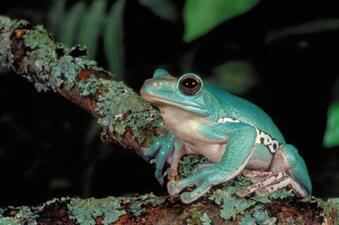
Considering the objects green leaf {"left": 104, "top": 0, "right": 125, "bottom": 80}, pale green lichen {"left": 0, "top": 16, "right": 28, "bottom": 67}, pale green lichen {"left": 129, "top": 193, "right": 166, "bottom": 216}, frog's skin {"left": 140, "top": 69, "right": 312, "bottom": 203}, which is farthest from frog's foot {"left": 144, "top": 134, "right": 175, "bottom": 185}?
green leaf {"left": 104, "top": 0, "right": 125, "bottom": 80}

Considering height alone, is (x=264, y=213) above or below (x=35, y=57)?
below

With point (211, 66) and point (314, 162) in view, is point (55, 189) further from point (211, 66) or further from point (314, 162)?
point (314, 162)

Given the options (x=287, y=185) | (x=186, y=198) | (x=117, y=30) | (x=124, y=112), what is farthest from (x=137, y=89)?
(x=186, y=198)

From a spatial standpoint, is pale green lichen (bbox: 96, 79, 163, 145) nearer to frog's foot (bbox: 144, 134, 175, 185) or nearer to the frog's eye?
frog's foot (bbox: 144, 134, 175, 185)

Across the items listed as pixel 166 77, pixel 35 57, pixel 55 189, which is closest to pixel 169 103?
pixel 166 77

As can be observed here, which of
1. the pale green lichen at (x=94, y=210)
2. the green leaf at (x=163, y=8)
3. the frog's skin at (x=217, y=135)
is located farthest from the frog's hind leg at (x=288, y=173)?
the green leaf at (x=163, y=8)

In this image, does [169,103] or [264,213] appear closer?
[264,213]

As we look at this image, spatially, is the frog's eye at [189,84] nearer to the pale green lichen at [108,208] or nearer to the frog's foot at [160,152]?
the frog's foot at [160,152]
